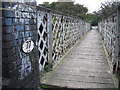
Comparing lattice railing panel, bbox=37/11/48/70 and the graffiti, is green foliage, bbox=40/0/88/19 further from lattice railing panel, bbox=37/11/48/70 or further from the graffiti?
the graffiti

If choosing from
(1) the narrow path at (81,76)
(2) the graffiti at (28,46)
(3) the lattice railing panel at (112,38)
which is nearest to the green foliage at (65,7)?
(3) the lattice railing panel at (112,38)

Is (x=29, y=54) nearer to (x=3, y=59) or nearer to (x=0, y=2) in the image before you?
(x=3, y=59)

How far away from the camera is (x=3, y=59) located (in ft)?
5.67

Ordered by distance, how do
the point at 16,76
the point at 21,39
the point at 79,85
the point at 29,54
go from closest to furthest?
the point at 16,76 < the point at 21,39 < the point at 29,54 < the point at 79,85

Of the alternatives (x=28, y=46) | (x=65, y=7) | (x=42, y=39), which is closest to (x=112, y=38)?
(x=42, y=39)

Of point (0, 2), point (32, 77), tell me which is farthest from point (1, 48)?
point (32, 77)

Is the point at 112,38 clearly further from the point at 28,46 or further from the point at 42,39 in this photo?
the point at 28,46

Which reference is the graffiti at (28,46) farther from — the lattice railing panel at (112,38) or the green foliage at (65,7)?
the green foliage at (65,7)

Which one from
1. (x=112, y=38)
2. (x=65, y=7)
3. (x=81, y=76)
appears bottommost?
(x=81, y=76)

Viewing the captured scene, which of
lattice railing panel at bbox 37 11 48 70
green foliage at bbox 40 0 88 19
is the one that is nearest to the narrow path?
lattice railing panel at bbox 37 11 48 70

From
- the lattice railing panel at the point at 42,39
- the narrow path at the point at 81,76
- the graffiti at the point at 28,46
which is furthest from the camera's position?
the lattice railing panel at the point at 42,39

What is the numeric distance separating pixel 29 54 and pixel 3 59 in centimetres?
57

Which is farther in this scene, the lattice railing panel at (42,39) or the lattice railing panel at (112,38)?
the lattice railing panel at (112,38)

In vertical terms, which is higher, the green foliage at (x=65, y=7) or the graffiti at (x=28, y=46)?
the green foliage at (x=65, y=7)
